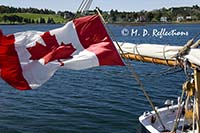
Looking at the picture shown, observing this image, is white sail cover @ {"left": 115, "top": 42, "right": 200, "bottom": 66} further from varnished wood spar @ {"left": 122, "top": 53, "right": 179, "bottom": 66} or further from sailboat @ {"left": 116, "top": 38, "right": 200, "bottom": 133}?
varnished wood spar @ {"left": 122, "top": 53, "right": 179, "bottom": 66}

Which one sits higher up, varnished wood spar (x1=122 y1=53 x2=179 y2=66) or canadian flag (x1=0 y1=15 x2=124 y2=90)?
canadian flag (x1=0 y1=15 x2=124 y2=90)

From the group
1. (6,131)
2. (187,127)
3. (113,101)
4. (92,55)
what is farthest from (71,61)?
(113,101)

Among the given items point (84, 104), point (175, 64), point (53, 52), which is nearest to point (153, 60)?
point (175, 64)

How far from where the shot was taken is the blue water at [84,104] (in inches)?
789

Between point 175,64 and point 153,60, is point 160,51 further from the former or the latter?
point 175,64

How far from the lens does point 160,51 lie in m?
11.4

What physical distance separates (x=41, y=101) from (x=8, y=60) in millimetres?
16743

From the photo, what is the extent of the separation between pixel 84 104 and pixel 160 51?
14503mm

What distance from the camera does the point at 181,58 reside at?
1021 centimetres

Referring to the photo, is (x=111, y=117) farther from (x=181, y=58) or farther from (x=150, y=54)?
(x=181, y=58)

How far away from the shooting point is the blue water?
2004cm

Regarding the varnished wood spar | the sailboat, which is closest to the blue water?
the sailboat

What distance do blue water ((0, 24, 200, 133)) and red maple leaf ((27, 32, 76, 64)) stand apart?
4.44 meters

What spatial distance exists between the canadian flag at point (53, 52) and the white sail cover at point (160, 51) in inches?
64.7
